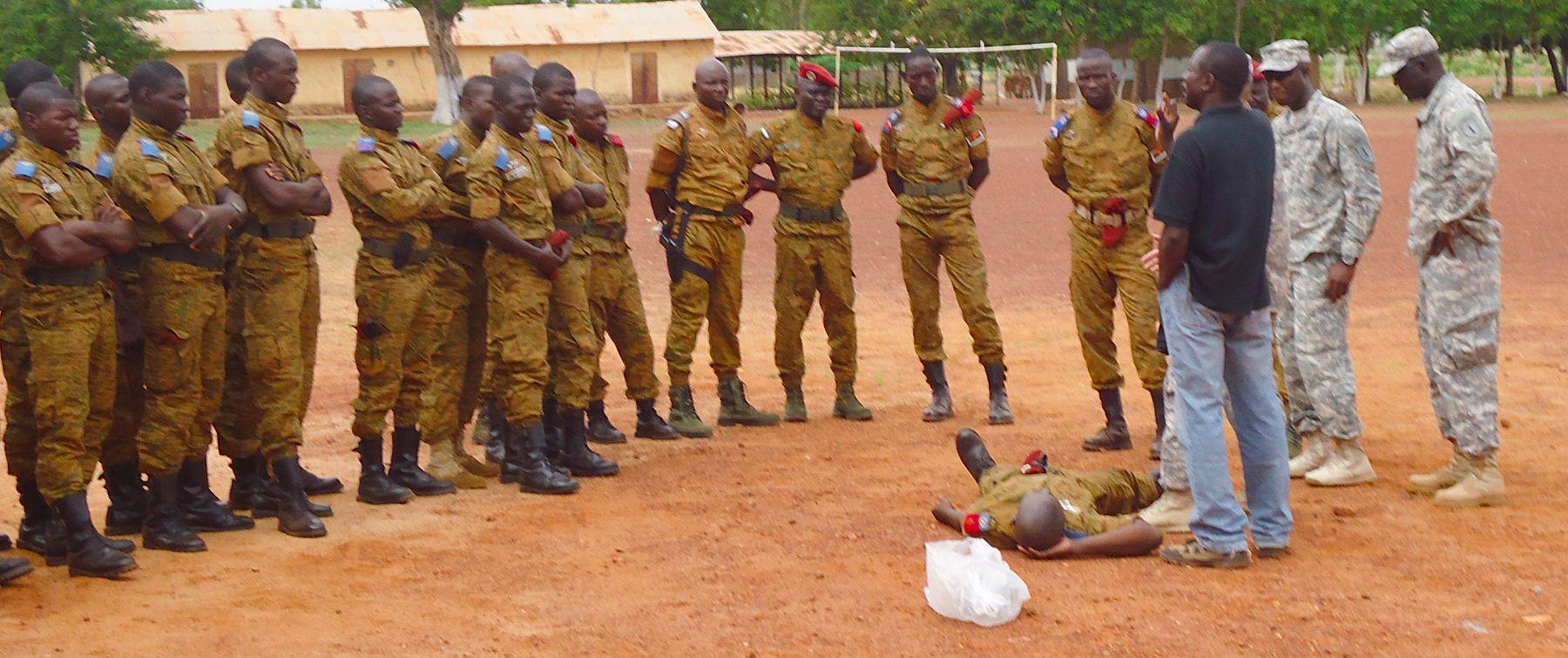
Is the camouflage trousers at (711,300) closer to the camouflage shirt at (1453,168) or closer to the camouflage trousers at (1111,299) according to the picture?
the camouflage trousers at (1111,299)

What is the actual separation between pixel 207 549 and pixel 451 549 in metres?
0.99

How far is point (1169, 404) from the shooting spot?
670cm

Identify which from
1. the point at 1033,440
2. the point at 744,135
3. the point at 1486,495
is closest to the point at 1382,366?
the point at 1033,440

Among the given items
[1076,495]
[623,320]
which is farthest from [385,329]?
[1076,495]

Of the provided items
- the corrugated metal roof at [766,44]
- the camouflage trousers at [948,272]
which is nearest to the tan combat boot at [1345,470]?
the camouflage trousers at [948,272]

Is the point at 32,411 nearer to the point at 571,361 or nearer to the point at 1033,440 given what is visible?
the point at 571,361

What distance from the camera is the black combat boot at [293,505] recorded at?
21.8 ft

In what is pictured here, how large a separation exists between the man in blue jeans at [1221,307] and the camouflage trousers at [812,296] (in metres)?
3.44

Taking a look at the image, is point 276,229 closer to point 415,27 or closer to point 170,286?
point 170,286

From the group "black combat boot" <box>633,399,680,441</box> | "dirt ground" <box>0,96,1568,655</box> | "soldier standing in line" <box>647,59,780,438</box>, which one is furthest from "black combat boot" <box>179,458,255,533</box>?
"soldier standing in line" <box>647,59,780,438</box>

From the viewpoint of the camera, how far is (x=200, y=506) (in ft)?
22.1

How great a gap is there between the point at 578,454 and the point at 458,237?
1.23 m

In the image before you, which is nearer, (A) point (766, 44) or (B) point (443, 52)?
(B) point (443, 52)

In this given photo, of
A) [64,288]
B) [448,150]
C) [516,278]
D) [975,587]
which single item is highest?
[448,150]
